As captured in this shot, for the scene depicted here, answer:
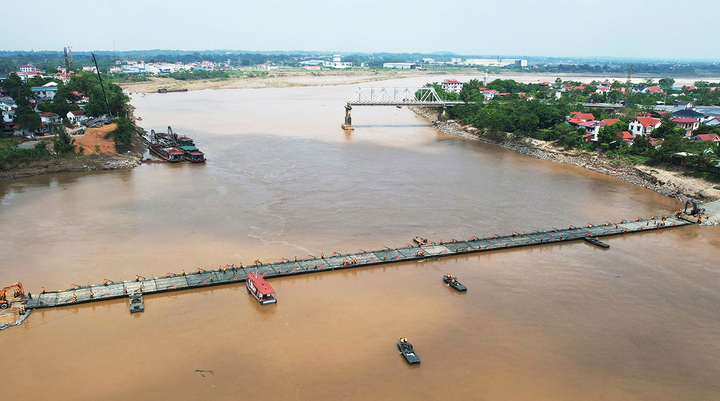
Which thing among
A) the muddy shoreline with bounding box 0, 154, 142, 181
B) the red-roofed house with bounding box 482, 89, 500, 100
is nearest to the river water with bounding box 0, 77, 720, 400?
the muddy shoreline with bounding box 0, 154, 142, 181

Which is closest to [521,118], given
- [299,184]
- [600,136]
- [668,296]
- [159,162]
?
[600,136]

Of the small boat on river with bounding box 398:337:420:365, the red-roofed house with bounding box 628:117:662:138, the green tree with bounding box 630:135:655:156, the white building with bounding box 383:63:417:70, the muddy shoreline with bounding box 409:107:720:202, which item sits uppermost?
the white building with bounding box 383:63:417:70

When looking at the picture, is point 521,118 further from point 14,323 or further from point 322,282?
point 14,323

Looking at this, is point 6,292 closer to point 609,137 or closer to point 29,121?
point 29,121

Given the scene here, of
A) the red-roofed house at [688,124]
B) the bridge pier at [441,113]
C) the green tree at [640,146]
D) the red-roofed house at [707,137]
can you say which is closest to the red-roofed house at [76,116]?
the bridge pier at [441,113]

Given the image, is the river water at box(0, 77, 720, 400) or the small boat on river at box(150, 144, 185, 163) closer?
the river water at box(0, 77, 720, 400)

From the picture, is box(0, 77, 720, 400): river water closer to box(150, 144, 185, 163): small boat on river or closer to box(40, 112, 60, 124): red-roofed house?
box(150, 144, 185, 163): small boat on river

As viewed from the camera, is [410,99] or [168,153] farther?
[410,99]

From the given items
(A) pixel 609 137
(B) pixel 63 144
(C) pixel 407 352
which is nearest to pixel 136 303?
(C) pixel 407 352
